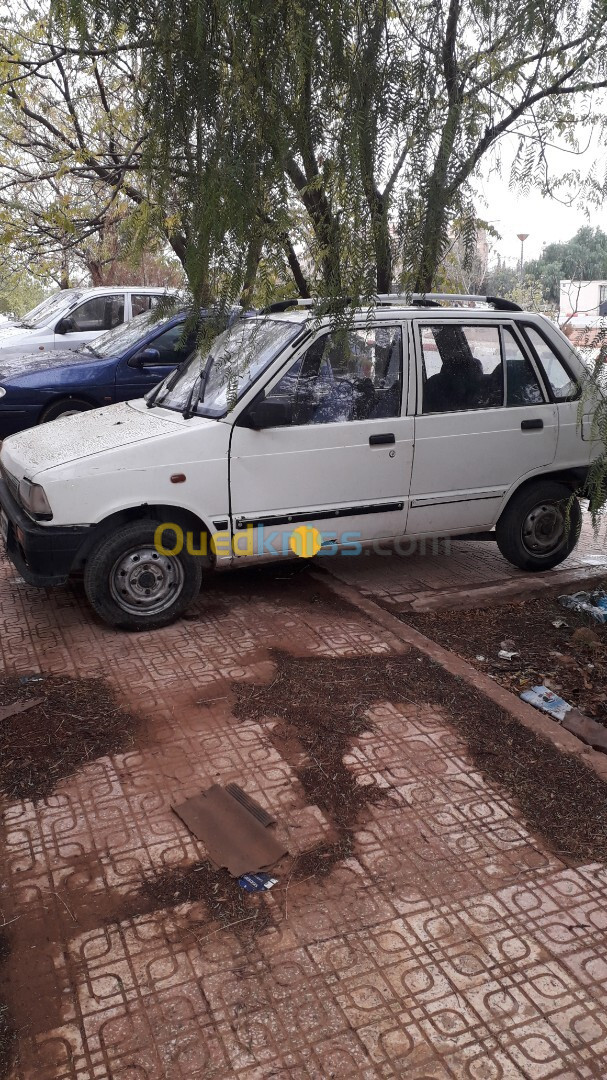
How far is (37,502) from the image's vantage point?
4930mm

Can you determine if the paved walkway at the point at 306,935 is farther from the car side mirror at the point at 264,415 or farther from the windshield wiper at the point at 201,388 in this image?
the windshield wiper at the point at 201,388

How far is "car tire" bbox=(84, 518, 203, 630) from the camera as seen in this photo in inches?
200

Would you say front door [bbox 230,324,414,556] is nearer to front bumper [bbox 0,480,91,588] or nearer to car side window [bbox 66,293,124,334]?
front bumper [bbox 0,480,91,588]

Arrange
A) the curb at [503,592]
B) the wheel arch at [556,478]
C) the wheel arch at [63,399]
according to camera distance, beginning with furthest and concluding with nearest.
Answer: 1. the wheel arch at [63,399]
2. the wheel arch at [556,478]
3. the curb at [503,592]

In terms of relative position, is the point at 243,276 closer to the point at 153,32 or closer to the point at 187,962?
the point at 153,32

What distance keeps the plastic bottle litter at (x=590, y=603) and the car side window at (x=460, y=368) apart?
148 centimetres

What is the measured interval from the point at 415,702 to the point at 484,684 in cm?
43

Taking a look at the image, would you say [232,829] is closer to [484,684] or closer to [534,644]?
[484,684]

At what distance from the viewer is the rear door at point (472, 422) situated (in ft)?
18.6

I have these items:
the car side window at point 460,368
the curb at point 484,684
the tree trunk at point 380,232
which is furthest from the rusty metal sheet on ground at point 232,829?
the car side window at point 460,368

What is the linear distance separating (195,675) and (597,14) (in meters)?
3.77

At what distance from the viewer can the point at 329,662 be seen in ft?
16.0

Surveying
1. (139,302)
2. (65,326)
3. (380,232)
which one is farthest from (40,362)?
(380,232)

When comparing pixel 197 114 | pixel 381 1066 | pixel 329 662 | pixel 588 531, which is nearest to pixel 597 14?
pixel 197 114
